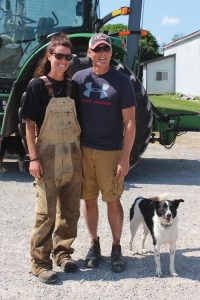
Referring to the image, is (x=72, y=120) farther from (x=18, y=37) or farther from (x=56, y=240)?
(x=18, y=37)

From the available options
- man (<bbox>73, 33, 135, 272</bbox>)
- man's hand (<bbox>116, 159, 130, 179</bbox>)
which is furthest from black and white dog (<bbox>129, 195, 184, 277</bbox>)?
man's hand (<bbox>116, 159, 130, 179</bbox>)

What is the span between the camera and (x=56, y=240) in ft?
15.3

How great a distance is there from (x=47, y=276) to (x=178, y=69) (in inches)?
1592

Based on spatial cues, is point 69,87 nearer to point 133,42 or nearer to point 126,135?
point 126,135

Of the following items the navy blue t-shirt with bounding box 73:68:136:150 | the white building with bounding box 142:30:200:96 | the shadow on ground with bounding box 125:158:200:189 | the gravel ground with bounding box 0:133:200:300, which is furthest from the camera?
the white building with bounding box 142:30:200:96

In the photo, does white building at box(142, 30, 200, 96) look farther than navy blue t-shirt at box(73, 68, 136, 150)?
Yes

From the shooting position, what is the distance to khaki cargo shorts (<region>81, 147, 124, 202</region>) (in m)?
4.45

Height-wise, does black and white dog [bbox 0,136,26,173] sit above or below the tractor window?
below

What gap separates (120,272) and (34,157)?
122 cm

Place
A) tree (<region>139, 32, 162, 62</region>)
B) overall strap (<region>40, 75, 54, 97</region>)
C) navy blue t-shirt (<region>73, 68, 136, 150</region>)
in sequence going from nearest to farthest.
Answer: overall strap (<region>40, 75, 54, 97</region>) → navy blue t-shirt (<region>73, 68, 136, 150</region>) → tree (<region>139, 32, 162, 62</region>)

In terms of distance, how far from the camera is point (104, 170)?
446cm

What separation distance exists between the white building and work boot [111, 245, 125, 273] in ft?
110

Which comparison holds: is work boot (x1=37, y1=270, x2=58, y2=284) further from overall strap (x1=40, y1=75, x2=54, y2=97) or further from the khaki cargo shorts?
overall strap (x1=40, y1=75, x2=54, y2=97)

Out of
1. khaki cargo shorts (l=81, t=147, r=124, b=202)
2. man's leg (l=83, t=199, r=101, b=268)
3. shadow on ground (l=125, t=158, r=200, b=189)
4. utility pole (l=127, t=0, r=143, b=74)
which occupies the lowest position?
shadow on ground (l=125, t=158, r=200, b=189)
